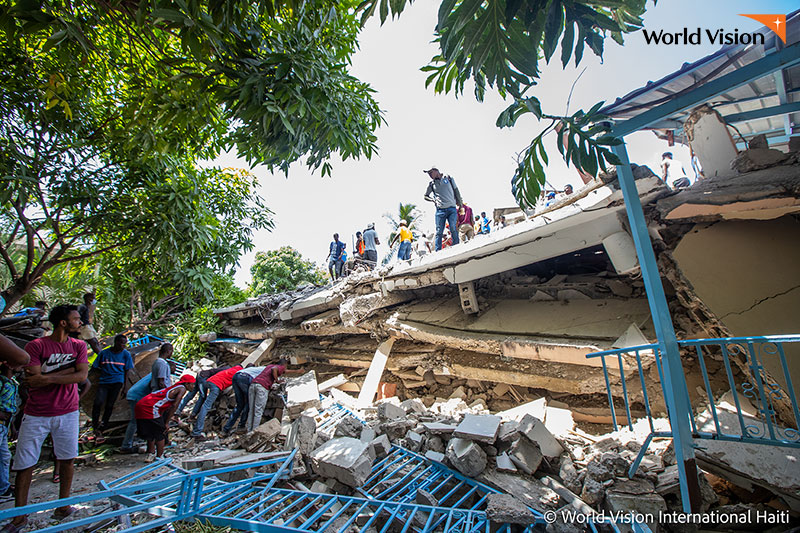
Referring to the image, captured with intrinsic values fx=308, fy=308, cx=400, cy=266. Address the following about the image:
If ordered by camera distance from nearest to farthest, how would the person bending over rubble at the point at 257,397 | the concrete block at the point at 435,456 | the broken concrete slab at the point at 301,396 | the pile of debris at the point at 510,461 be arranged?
the pile of debris at the point at 510,461, the concrete block at the point at 435,456, the broken concrete slab at the point at 301,396, the person bending over rubble at the point at 257,397

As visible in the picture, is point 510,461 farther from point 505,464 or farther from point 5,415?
point 5,415

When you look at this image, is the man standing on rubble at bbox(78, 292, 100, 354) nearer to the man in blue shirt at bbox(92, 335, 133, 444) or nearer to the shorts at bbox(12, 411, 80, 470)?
the man in blue shirt at bbox(92, 335, 133, 444)

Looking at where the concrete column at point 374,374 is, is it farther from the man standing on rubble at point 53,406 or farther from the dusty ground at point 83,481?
the man standing on rubble at point 53,406

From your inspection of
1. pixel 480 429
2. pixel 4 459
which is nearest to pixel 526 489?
pixel 480 429

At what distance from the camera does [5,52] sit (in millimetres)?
3566

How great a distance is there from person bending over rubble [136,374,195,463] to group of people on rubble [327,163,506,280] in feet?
14.3

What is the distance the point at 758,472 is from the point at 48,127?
792 centimetres

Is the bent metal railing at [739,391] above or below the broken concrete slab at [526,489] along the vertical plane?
above

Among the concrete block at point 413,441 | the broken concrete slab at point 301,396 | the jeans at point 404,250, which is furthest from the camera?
the jeans at point 404,250

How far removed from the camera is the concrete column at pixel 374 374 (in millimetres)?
4976

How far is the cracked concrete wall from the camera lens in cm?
241

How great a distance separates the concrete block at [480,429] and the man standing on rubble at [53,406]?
130 inches

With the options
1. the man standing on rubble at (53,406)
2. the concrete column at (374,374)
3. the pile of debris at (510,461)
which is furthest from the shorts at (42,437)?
the concrete column at (374,374)

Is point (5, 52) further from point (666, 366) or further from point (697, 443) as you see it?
point (697, 443)
